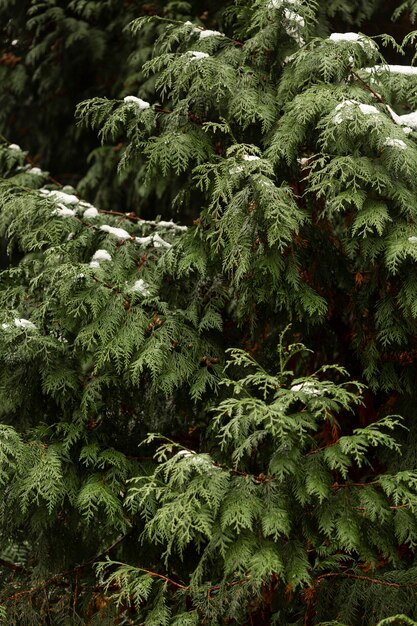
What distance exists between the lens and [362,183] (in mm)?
3125

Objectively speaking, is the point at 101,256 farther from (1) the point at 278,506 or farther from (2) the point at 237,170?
(1) the point at 278,506

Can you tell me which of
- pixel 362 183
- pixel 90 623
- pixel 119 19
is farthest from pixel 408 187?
pixel 119 19

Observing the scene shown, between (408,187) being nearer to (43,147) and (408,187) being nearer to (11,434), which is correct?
(11,434)

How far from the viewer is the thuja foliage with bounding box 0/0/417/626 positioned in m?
2.98

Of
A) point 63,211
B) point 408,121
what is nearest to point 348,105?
point 408,121

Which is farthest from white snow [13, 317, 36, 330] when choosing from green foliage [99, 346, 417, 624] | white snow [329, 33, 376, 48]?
white snow [329, 33, 376, 48]

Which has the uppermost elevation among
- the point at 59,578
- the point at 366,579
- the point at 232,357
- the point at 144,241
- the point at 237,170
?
the point at 237,170

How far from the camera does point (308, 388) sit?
9.93 feet

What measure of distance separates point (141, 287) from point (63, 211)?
570 mm

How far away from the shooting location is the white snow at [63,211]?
383cm

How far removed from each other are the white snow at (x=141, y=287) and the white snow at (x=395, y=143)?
116 centimetres

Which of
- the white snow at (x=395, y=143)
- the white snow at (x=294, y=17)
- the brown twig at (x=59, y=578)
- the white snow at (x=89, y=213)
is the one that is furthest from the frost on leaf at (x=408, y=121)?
the brown twig at (x=59, y=578)

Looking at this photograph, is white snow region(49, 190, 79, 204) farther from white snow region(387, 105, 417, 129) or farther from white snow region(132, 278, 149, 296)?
white snow region(387, 105, 417, 129)

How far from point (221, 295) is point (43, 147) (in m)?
3.87
